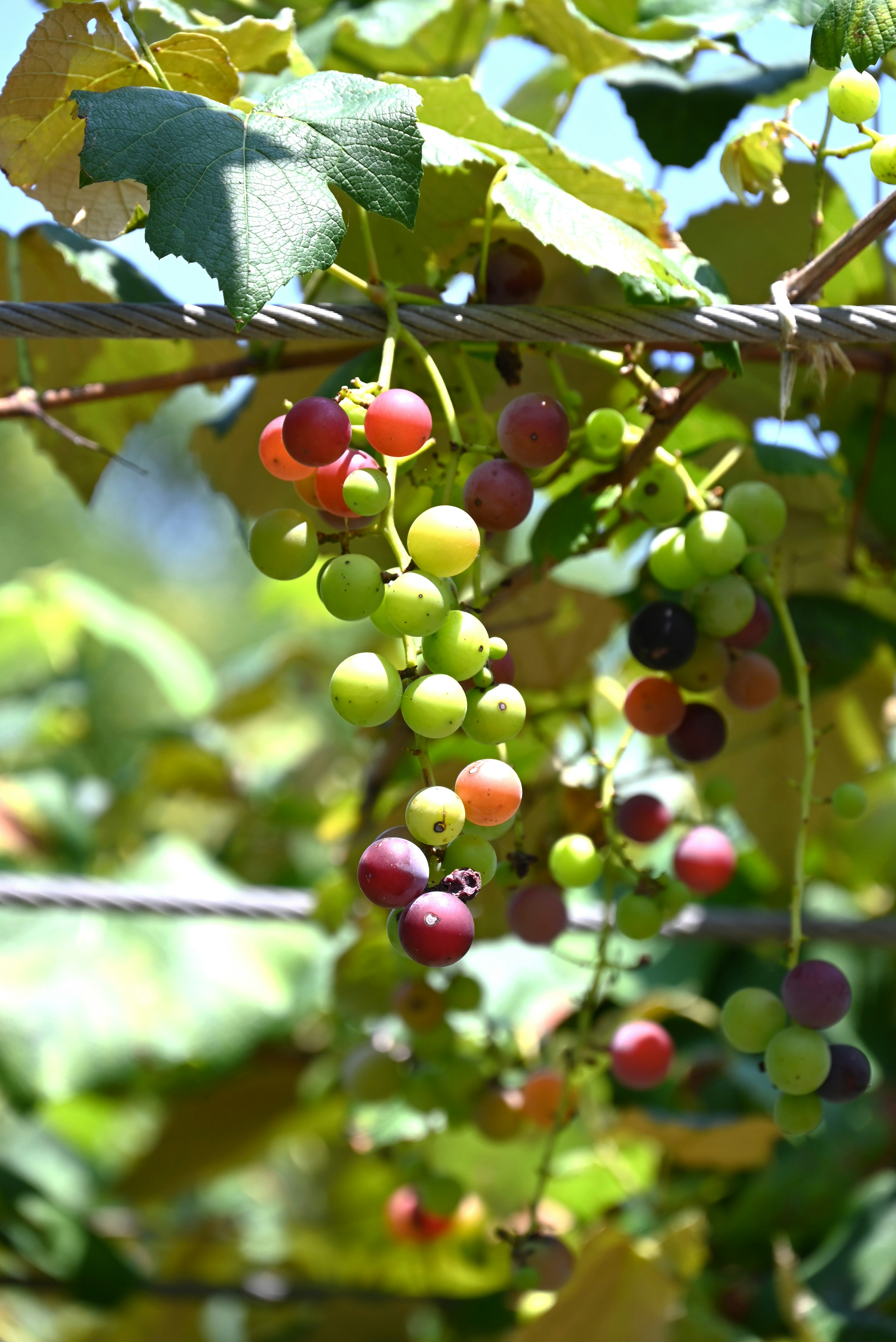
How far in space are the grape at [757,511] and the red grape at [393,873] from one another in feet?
1.10

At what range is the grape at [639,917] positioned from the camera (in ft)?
2.31

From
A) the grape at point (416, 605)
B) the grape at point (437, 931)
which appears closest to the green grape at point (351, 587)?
the grape at point (416, 605)

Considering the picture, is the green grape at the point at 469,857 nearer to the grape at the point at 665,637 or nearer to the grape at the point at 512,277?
the grape at the point at 665,637

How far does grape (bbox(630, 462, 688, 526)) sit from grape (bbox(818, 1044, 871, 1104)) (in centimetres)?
30

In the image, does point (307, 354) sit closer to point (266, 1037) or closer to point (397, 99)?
point (397, 99)

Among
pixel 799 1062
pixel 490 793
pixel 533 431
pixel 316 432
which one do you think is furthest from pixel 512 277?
pixel 799 1062

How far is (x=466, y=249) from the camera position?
70 cm

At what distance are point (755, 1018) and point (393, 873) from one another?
26 centimetres

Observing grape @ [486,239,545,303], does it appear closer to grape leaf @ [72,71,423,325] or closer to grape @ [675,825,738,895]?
grape leaf @ [72,71,423,325]

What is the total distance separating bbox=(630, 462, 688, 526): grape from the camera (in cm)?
67

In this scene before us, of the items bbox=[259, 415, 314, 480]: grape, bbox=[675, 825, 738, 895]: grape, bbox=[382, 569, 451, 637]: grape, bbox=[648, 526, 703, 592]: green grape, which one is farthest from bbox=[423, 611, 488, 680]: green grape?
bbox=[675, 825, 738, 895]: grape

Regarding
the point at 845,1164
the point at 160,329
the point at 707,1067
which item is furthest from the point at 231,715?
the point at 160,329

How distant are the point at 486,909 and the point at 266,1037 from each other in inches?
13.9

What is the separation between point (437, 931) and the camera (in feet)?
1.39
